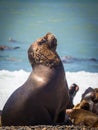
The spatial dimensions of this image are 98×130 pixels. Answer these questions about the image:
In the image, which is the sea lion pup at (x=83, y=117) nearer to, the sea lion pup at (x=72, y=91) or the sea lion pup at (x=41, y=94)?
the sea lion pup at (x=41, y=94)

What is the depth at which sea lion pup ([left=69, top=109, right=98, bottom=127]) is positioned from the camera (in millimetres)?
4735

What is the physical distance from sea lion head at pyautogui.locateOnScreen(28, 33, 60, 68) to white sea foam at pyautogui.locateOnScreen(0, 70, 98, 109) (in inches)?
16.8

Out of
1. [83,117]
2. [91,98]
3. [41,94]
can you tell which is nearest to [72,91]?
[91,98]

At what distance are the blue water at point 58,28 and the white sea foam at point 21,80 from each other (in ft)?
0.23

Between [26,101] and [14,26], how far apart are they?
4.25ft

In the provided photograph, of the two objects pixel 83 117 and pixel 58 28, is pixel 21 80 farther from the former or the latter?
pixel 83 117

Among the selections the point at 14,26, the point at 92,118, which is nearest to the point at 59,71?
the point at 92,118

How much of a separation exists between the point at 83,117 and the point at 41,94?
57 cm

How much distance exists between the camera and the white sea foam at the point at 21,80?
17.8 ft

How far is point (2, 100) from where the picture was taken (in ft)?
17.8

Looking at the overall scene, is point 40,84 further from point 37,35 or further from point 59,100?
point 37,35

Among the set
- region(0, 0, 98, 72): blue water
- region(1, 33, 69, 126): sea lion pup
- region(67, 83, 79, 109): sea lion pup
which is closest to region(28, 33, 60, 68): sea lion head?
region(1, 33, 69, 126): sea lion pup

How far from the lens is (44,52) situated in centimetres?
500

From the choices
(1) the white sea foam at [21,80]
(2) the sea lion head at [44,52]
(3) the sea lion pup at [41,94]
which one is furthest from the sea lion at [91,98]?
(2) the sea lion head at [44,52]
